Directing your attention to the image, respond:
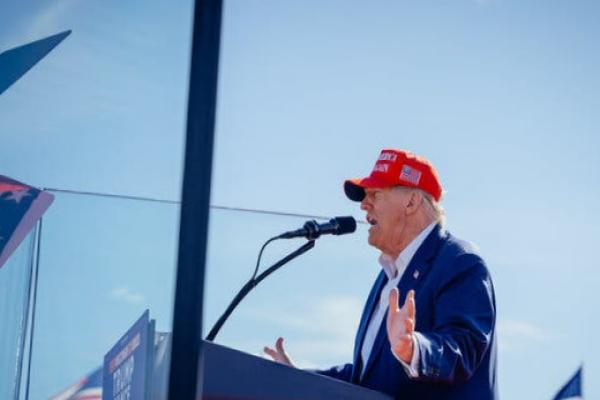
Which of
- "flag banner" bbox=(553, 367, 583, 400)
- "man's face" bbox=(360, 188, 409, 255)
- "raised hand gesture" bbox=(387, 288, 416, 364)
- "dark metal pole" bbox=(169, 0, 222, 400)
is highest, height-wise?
"man's face" bbox=(360, 188, 409, 255)

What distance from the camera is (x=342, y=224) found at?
10.3ft

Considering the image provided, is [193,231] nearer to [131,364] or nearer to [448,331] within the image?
[131,364]

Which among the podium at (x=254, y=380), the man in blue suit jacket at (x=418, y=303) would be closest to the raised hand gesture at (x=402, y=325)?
the man in blue suit jacket at (x=418, y=303)

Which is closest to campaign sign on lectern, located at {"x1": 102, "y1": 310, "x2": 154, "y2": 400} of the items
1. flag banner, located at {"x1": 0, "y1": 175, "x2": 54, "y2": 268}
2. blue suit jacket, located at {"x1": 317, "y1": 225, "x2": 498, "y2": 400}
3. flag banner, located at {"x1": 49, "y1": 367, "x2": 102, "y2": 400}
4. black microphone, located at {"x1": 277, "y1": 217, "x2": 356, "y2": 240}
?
flag banner, located at {"x1": 49, "y1": 367, "x2": 102, "y2": 400}

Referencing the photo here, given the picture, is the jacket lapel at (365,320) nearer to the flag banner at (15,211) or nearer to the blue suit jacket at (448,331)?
the blue suit jacket at (448,331)

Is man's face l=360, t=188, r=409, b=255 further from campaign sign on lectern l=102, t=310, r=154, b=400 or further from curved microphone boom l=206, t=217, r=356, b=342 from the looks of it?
campaign sign on lectern l=102, t=310, r=154, b=400

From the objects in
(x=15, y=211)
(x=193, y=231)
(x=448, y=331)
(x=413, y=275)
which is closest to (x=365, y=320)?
(x=413, y=275)

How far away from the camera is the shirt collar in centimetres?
333

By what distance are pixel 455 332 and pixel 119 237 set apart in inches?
Result: 34.2

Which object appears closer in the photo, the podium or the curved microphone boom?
the podium

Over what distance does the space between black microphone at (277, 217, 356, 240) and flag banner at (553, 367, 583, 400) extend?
2841 mm

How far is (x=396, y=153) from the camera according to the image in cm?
354

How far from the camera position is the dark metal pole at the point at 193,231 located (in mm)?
1010

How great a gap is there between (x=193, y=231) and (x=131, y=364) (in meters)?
1.27
